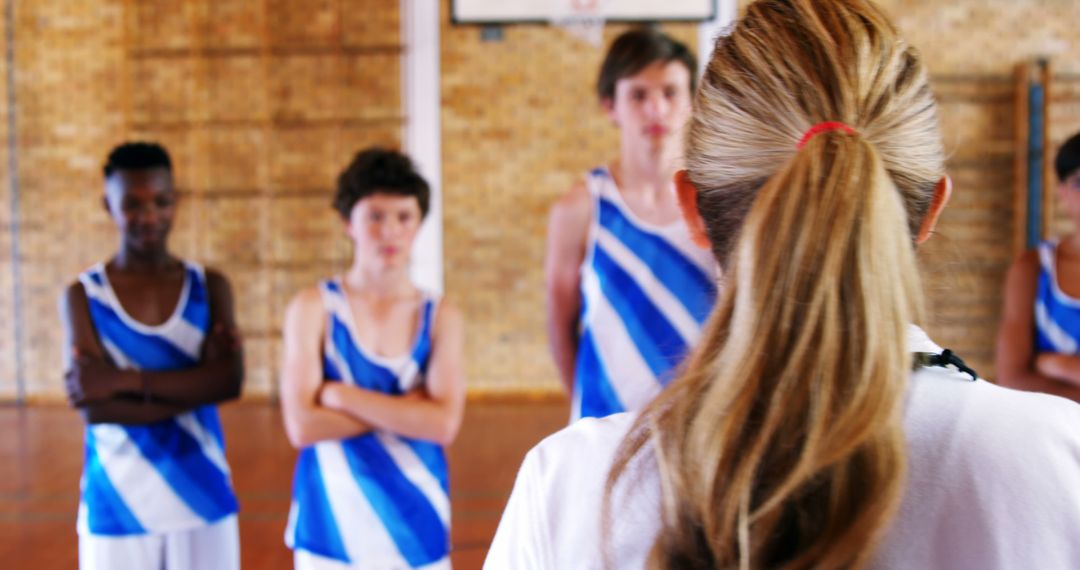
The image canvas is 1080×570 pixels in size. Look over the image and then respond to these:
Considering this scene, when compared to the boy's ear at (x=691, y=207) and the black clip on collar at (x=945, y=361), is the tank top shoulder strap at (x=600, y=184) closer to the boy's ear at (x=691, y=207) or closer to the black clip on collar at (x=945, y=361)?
the boy's ear at (x=691, y=207)

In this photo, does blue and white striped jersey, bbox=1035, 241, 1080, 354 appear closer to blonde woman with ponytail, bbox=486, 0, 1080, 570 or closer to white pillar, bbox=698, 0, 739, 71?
blonde woman with ponytail, bbox=486, 0, 1080, 570

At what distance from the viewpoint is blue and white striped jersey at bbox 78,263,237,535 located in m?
2.10

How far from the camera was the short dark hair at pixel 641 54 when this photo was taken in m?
2.10

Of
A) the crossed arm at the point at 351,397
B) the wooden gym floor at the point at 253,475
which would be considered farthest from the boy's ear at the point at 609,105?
the wooden gym floor at the point at 253,475

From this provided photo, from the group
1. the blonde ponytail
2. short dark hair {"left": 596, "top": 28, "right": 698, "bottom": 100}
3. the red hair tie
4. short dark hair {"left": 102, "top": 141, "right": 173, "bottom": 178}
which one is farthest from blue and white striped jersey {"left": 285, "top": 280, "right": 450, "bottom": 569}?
the red hair tie

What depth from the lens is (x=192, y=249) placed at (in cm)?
680

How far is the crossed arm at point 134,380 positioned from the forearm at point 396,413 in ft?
1.11

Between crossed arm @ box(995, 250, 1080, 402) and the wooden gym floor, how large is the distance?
85.0 inches

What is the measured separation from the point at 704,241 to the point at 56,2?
738 centimetres

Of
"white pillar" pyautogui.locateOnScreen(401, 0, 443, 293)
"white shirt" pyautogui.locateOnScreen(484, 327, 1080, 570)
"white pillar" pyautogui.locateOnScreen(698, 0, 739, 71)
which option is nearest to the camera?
"white shirt" pyautogui.locateOnScreen(484, 327, 1080, 570)

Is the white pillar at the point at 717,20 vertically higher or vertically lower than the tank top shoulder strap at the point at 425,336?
higher

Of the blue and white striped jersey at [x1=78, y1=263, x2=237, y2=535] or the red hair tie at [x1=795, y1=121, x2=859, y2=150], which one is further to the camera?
the blue and white striped jersey at [x1=78, y1=263, x2=237, y2=535]

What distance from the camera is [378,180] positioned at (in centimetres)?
226

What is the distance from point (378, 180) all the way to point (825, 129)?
1709 millimetres
